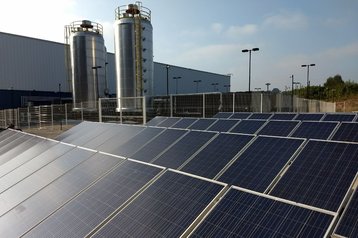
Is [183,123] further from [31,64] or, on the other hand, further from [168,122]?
[31,64]

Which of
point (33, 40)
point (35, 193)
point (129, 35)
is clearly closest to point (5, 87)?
point (33, 40)

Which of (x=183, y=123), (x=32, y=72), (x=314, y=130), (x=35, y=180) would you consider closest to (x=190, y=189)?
(x=35, y=180)

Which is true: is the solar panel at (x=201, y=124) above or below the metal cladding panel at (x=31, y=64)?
below

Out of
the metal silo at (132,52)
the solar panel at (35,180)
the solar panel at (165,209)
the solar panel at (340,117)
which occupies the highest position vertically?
the metal silo at (132,52)

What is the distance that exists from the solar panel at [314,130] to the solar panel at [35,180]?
6.14 m

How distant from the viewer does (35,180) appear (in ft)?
21.3

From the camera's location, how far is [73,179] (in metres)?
5.61

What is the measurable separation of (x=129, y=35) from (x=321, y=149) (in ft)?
87.9

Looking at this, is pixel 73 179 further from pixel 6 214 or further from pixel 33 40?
pixel 33 40

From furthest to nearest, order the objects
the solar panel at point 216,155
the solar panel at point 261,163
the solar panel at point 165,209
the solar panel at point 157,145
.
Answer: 1. the solar panel at point 157,145
2. the solar panel at point 216,155
3. the solar panel at point 261,163
4. the solar panel at point 165,209

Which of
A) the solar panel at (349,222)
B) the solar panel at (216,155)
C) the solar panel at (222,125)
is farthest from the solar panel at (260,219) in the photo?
the solar panel at (222,125)

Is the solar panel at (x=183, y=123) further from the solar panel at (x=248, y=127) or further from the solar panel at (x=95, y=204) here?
the solar panel at (x=95, y=204)

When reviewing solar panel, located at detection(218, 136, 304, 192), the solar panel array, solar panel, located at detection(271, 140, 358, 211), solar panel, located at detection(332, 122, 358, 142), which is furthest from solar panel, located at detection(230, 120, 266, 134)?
solar panel, located at detection(271, 140, 358, 211)

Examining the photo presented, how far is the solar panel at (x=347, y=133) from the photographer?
6.97 meters
